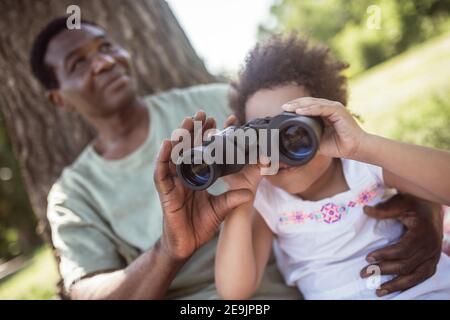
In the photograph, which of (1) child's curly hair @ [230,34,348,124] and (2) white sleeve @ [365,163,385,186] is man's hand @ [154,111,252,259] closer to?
(1) child's curly hair @ [230,34,348,124]

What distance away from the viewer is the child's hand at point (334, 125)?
1454mm

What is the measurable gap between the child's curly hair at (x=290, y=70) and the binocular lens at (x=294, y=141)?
1.16 ft

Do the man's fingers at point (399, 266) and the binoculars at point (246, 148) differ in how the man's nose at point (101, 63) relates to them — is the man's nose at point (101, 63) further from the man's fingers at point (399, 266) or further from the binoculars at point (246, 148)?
the man's fingers at point (399, 266)

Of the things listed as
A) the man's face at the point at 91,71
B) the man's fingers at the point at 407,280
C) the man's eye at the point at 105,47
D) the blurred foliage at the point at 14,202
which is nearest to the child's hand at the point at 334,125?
the man's fingers at the point at 407,280

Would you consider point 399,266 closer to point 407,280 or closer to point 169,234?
point 407,280

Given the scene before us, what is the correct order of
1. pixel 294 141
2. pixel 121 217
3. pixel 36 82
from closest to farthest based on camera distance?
pixel 294 141
pixel 121 217
pixel 36 82

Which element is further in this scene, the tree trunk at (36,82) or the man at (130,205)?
the tree trunk at (36,82)

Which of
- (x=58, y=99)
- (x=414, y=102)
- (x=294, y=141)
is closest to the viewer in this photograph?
(x=294, y=141)

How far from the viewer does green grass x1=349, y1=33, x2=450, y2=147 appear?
14.9ft

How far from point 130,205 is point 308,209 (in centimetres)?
100

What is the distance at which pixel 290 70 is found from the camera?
179cm

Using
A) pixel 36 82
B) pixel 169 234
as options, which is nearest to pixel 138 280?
pixel 169 234

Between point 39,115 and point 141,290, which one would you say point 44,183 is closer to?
point 39,115

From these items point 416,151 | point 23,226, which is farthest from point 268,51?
point 23,226
